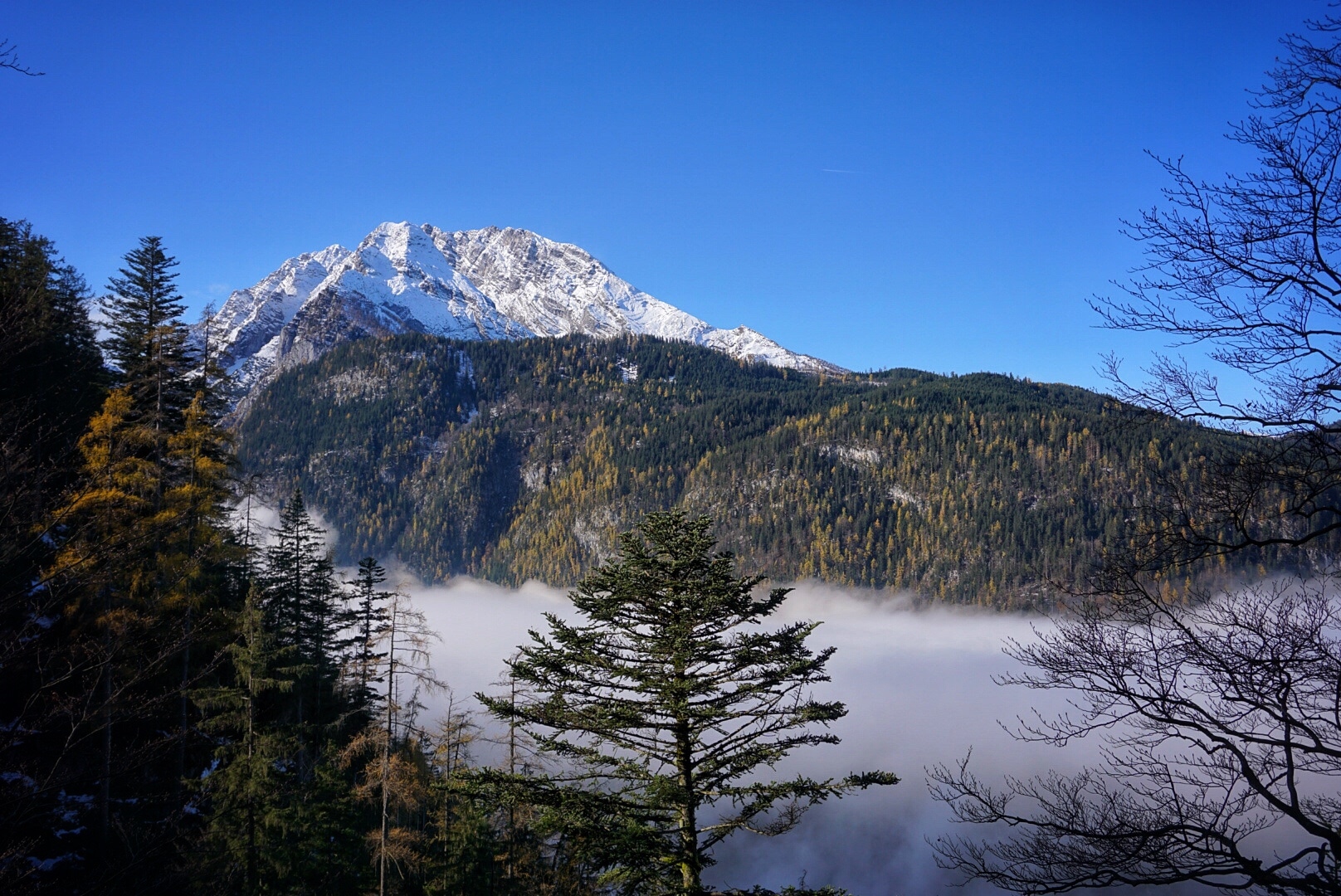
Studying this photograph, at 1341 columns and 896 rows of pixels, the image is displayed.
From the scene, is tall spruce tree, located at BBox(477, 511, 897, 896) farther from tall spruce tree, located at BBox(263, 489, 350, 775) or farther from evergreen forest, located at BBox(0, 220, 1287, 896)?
tall spruce tree, located at BBox(263, 489, 350, 775)

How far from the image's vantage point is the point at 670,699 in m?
12.5

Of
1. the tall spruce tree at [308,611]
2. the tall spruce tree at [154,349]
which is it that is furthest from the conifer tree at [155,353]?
the tall spruce tree at [308,611]

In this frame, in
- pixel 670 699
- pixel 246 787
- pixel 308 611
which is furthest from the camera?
pixel 308 611

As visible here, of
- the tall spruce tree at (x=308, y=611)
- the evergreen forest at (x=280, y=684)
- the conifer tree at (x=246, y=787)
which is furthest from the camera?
the tall spruce tree at (x=308, y=611)

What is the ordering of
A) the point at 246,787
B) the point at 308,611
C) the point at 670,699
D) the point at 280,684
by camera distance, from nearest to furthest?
1. the point at 670,699
2. the point at 246,787
3. the point at 280,684
4. the point at 308,611

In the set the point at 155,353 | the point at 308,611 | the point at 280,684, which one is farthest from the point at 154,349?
the point at 308,611

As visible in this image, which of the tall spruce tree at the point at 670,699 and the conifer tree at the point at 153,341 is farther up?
the conifer tree at the point at 153,341

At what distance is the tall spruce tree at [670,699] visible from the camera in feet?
40.4

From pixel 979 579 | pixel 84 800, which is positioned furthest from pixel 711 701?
pixel 979 579

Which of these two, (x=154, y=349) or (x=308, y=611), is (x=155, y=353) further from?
(x=308, y=611)

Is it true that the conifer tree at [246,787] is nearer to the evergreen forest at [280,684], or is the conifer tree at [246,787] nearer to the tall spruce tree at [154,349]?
the evergreen forest at [280,684]

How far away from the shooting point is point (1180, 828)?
6062 millimetres

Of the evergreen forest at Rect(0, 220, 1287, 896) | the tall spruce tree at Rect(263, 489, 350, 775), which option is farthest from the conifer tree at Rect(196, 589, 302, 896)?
the tall spruce tree at Rect(263, 489, 350, 775)

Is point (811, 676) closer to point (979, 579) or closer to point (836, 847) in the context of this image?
point (836, 847)
